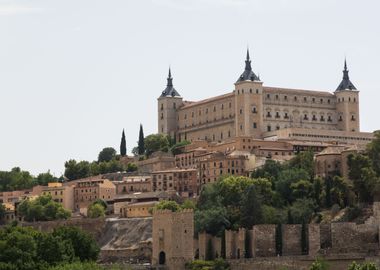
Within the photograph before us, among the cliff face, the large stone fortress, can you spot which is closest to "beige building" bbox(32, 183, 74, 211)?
the cliff face

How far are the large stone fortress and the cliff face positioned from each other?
20650 mm

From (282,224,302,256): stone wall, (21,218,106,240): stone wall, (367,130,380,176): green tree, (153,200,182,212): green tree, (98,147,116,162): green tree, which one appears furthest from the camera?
(98,147,116,162): green tree

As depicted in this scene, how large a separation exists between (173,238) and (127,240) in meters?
13.9

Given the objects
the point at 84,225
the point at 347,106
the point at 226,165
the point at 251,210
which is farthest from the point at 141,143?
the point at 251,210

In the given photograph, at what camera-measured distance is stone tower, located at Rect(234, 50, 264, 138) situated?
12031cm

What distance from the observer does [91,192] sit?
11581 centimetres

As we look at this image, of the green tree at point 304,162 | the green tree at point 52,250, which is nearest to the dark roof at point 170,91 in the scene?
the green tree at point 304,162

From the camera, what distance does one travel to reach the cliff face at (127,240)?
3760 inches

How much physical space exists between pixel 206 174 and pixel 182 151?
10.6m

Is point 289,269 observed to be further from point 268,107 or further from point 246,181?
point 268,107

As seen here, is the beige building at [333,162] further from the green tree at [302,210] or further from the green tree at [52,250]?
the green tree at [52,250]

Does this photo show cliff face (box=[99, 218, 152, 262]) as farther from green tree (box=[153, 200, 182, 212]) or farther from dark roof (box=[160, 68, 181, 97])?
dark roof (box=[160, 68, 181, 97])

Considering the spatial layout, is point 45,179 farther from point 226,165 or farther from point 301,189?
point 301,189

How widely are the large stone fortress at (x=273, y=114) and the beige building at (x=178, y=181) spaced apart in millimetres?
8888
